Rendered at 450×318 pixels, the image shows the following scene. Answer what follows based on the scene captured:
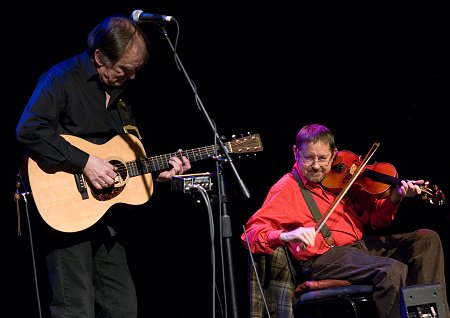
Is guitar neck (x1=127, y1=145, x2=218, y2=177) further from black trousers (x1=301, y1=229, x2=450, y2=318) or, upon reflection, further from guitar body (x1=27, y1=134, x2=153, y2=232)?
black trousers (x1=301, y1=229, x2=450, y2=318)

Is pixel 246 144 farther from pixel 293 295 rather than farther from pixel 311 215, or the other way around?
pixel 293 295

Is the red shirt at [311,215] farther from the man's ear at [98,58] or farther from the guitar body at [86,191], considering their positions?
the man's ear at [98,58]

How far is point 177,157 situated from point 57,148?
0.71 m

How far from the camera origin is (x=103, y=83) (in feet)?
11.3

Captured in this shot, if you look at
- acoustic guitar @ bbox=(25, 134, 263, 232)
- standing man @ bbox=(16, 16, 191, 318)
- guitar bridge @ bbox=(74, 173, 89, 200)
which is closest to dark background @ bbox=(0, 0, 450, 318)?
acoustic guitar @ bbox=(25, 134, 263, 232)

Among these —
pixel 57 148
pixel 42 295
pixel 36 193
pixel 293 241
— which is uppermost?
pixel 57 148

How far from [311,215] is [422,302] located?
37.9 inches

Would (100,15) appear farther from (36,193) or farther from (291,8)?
(36,193)

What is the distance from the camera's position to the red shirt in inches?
152

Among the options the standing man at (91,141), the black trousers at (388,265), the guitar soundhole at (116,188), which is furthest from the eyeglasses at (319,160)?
the guitar soundhole at (116,188)

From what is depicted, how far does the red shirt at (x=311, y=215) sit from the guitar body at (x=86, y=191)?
0.76m

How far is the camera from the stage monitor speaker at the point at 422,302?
3.15 m

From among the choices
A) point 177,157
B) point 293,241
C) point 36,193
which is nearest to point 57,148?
point 36,193

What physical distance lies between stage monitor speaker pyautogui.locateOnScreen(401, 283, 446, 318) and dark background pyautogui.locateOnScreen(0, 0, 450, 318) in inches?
71.5
